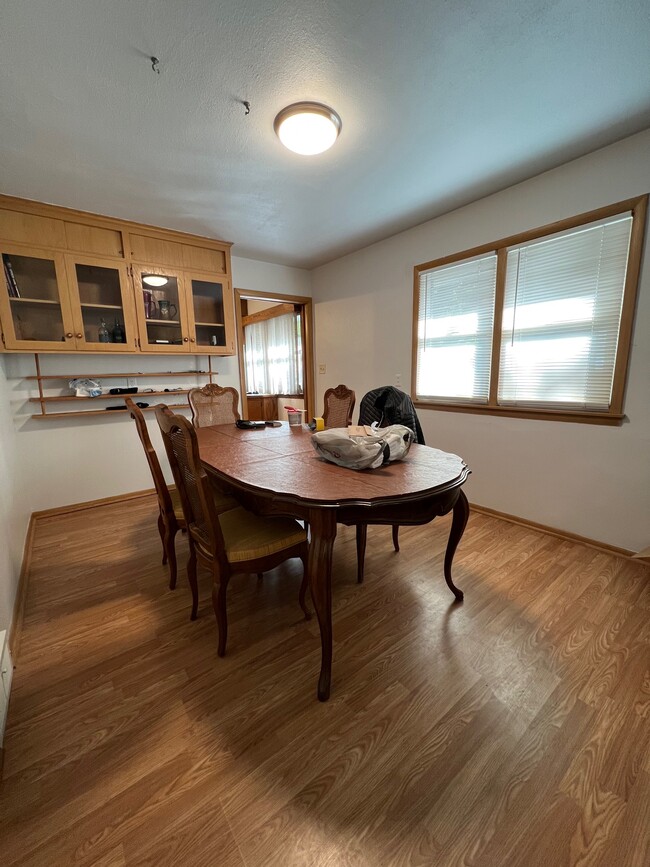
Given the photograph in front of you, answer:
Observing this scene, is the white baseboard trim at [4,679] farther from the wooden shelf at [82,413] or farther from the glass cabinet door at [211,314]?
the glass cabinet door at [211,314]

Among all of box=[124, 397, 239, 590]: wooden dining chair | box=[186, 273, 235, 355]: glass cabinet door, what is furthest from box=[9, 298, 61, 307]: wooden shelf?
box=[124, 397, 239, 590]: wooden dining chair

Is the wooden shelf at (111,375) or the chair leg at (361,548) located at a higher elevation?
the wooden shelf at (111,375)

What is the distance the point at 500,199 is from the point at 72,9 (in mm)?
2639

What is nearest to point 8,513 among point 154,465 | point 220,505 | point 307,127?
point 154,465

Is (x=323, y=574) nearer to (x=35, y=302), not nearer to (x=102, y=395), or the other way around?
(x=102, y=395)

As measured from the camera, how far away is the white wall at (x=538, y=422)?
2070 millimetres

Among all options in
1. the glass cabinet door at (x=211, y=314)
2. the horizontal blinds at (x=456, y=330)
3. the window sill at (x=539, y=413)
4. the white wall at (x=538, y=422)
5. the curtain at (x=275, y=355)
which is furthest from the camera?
the curtain at (x=275, y=355)

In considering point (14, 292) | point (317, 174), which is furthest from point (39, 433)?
point (317, 174)

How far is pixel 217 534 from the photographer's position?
1.39 metres

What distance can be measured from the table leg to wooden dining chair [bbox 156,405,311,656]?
0.33m

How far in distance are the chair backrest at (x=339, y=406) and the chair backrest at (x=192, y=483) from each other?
154 centimetres

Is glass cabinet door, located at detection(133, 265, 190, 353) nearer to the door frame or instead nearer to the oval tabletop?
the door frame

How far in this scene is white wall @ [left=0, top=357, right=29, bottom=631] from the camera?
157 centimetres

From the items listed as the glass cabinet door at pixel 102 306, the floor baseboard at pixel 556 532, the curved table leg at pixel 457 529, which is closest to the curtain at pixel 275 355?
the glass cabinet door at pixel 102 306
